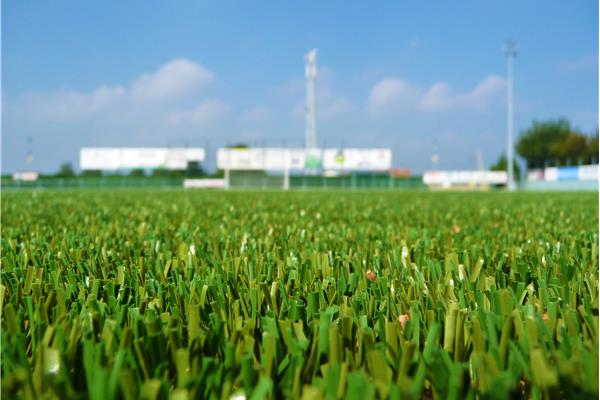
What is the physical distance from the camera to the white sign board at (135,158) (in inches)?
1882

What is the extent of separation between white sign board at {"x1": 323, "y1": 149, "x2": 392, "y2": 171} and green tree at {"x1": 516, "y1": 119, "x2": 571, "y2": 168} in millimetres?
29734

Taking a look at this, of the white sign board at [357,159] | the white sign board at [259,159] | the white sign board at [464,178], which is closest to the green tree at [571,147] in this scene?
the white sign board at [464,178]

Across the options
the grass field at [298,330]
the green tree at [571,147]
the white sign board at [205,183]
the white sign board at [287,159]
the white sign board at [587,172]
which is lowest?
the grass field at [298,330]

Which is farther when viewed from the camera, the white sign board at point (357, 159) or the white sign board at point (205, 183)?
the white sign board at point (205, 183)

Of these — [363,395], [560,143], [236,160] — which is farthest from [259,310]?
[560,143]

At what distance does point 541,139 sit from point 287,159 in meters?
39.9

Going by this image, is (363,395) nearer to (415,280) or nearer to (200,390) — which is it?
(200,390)

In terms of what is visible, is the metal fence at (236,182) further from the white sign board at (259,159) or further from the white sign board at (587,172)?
the white sign board at (587,172)

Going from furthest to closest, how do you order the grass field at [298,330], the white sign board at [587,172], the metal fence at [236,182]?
the metal fence at [236,182], the white sign board at [587,172], the grass field at [298,330]

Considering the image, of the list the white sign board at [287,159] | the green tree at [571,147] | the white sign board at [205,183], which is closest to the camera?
the white sign board at [287,159]

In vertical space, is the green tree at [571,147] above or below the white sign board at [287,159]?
above

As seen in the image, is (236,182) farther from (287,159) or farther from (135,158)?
(135,158)

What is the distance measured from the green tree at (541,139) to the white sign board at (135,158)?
4355cm

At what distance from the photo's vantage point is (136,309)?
117 centimetres
